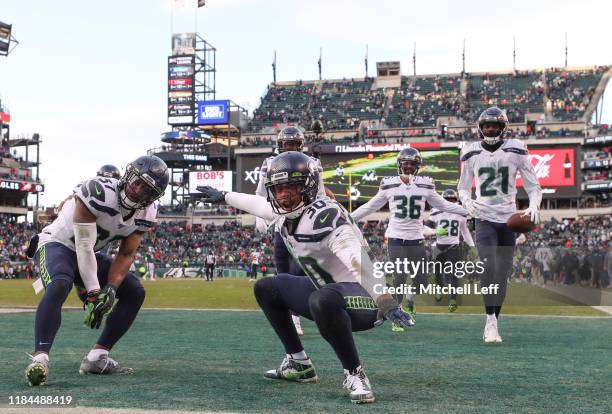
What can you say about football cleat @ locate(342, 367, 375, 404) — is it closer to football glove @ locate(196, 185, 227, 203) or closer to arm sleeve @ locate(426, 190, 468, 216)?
football glove @ locate(196, 185, 227, 203)

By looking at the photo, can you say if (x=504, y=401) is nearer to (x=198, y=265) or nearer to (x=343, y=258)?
(x=343, y=258)

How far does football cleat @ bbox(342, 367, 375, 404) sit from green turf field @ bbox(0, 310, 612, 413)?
0.30ft

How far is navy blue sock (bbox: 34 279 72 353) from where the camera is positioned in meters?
5.50

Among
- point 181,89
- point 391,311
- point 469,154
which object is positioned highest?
point 181,89

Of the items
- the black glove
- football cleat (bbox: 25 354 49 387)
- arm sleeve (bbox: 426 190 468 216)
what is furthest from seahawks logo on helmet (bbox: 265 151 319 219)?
arm sleeve (bbox: 426 190 468 216)

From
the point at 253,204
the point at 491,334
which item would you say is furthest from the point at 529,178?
the point at 253,204

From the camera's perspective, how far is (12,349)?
7.66m

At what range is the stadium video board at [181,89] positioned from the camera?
7725 cm

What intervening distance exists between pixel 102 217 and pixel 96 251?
0.54m

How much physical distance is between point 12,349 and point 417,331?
5.10m

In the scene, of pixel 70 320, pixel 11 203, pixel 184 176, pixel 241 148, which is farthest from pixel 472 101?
pixel 70 320

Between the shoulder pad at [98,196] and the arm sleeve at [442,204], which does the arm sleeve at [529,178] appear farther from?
the shoulder pad at [98,196]

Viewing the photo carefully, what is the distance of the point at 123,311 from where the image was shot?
6.19 meters

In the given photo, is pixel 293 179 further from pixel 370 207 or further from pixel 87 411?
pixel 370 207
